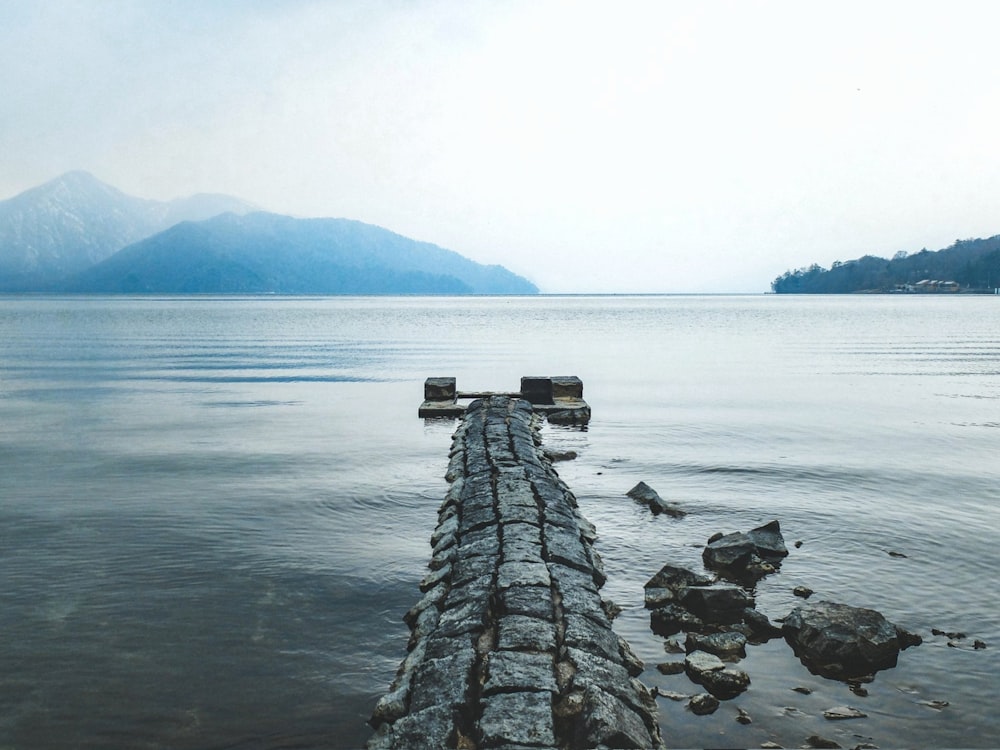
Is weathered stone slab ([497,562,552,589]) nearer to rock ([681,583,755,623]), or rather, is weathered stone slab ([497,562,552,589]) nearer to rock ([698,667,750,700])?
rock ([681,583,755,623])

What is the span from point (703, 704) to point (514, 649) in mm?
1929

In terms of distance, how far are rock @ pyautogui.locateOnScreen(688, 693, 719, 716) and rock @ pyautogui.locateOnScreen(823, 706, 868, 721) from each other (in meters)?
1.04

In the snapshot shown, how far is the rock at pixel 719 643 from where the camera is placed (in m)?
8.69

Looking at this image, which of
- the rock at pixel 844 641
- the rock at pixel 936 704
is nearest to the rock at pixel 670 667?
the rock at pixel 844 641

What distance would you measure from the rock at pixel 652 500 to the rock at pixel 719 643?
521cm

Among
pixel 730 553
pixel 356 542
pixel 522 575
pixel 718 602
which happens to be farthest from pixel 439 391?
pixel 718 602

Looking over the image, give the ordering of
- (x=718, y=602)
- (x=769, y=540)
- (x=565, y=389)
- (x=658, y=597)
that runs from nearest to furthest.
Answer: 1. (x=718, y=602)
2. (x=658, y=597)
3. (x=769, y=540)
4. (x=565, y=389)

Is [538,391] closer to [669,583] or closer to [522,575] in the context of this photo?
[669,583]

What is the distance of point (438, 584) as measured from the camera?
10.0m

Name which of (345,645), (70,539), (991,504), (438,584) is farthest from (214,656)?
(991,504)

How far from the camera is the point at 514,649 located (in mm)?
7582

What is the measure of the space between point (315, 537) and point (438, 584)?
357cm

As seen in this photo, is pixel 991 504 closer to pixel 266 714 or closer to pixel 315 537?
pixel 315 537

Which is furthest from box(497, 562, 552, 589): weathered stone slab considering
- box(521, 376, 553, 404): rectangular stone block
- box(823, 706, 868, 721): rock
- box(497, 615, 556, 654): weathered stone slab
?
box(521, 376, 553, 404): rectangular stone block
